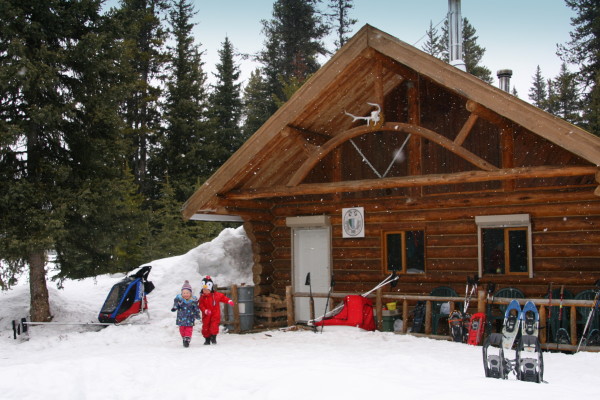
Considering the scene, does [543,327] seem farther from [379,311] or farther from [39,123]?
[39,123]

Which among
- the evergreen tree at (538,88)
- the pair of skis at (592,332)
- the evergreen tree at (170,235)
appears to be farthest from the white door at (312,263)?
the evergreen tree at (538,88)

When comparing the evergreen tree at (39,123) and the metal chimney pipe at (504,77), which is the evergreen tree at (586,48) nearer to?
the metal chimney pipe at (504,77)

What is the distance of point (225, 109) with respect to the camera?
3155 centimetres

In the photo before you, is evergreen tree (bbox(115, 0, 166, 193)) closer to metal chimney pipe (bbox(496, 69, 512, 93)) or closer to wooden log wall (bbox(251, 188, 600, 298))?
wooden log wall (bbox(251, 188, 600, 298))

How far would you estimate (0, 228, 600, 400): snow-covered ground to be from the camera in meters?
7.24

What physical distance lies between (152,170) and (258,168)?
54.5ft

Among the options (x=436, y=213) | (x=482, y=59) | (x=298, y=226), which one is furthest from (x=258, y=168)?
(x=482, y=59)

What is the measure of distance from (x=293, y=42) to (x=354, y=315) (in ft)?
82.4

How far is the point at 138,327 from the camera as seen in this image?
1388 cm

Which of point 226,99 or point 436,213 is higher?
point 226,99

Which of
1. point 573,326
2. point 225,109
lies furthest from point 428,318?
point 225,109

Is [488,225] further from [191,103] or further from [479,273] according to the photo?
[191,103]

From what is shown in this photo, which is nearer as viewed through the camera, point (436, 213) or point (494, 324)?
point (494, 324)

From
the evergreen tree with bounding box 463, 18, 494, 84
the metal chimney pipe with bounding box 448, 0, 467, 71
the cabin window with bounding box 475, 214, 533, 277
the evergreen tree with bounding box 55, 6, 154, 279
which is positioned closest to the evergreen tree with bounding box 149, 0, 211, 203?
the evergreen tree with bounding box 55, 6, 154, 279
